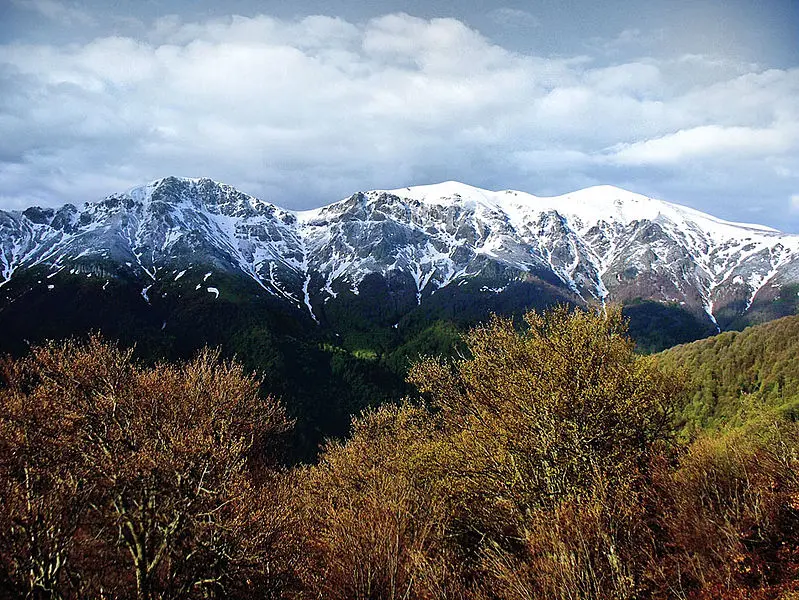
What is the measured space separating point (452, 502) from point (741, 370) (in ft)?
531

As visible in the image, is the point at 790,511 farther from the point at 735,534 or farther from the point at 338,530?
the point at 338,530

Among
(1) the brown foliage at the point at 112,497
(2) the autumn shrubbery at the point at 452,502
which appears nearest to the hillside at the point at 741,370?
(2) the autumn shrubbery at the point at 452,502

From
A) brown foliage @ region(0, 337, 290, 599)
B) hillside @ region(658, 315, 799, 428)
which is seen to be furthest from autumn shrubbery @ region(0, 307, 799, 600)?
hillside @ region(658, 315, 799, 428)

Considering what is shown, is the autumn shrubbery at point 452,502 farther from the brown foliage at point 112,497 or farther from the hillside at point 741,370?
the hillside at point 741,370

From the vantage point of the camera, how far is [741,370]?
154 metres

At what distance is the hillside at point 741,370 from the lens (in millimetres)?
133075

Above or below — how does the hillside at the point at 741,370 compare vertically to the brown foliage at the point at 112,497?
below

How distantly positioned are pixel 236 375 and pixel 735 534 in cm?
4475

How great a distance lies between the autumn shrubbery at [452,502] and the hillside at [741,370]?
368 feet

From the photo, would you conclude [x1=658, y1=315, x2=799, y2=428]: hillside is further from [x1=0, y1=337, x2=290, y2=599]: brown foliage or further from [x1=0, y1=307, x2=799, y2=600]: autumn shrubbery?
[x1=0, y1=337, x2=290, y2=599]: brown foliage

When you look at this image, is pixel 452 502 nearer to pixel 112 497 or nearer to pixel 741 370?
pixel 112 497

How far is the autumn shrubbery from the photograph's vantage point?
72.5ft

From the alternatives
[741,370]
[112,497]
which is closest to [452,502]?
[112,497]

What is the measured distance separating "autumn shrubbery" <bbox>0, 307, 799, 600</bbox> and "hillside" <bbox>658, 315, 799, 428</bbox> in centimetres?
11211
